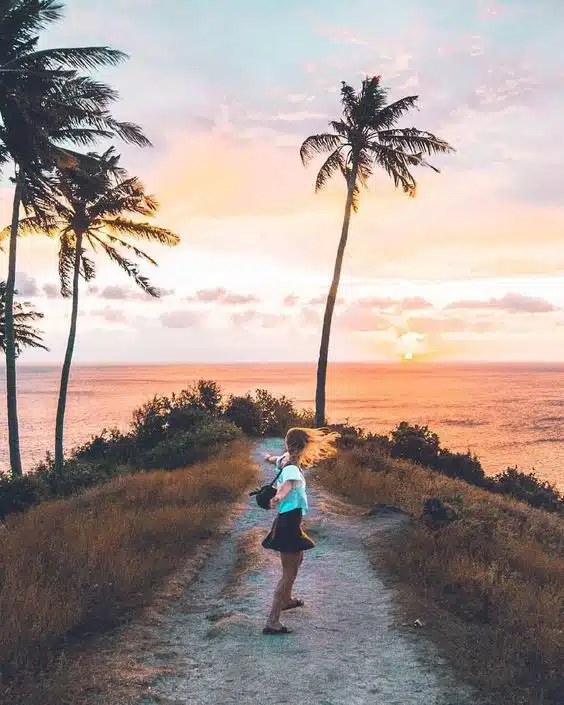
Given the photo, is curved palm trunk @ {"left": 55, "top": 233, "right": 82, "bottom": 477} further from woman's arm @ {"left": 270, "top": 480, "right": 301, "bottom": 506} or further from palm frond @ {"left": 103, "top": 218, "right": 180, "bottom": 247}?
woman's arm @ {"left": 270, "top": 480, "right": 301, "bottom": 506}

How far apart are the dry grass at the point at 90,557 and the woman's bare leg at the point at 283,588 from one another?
1.95m

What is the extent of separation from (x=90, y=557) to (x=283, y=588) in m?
3.34

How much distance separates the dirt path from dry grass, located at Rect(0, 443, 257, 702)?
0.83 metres

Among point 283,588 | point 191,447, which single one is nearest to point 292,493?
point 283,588

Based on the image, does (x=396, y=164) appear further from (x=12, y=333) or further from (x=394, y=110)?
(x=12, y=333)

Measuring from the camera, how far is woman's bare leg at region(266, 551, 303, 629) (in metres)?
6.61

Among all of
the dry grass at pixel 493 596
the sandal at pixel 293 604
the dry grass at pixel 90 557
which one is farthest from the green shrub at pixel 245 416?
the sandal at pixel 293 604

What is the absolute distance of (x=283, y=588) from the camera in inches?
260

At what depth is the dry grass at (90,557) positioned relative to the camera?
6.13m

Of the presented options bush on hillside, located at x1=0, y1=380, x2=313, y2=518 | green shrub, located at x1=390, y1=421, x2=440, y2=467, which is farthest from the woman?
green shrub, located at x1=390, y1=421, x2=440, y2=467

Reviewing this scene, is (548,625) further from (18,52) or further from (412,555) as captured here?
(18,52)

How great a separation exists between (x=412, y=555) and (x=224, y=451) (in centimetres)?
1172

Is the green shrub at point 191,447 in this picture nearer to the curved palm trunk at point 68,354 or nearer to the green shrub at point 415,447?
the curved palm trunk at point 68,354

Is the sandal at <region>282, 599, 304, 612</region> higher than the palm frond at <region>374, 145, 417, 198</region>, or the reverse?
the palm frond at <region>374, 145, 417, 198</region>
